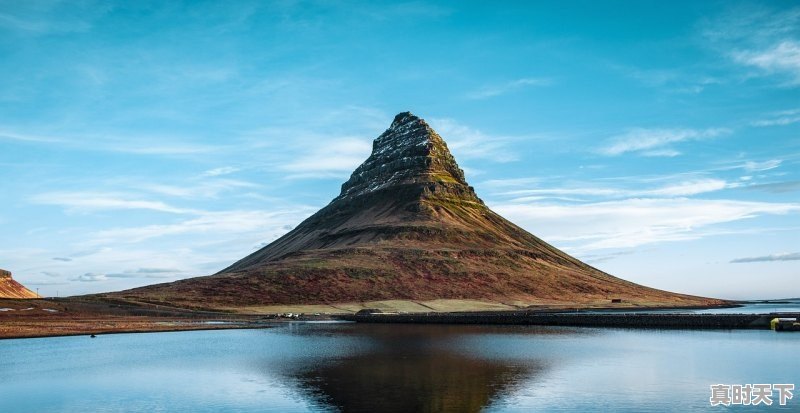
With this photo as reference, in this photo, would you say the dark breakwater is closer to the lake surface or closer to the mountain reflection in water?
the lake surface

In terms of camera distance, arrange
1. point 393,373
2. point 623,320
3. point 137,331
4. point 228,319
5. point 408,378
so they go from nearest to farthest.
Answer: point 408,378, point 393,373, point 137,331, point 623,320, point 228,319

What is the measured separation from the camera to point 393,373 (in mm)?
56000

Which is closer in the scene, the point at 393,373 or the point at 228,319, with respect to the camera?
the point at 393,373

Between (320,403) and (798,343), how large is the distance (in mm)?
64448

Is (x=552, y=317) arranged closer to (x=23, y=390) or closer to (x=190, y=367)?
(x=190, y=367)

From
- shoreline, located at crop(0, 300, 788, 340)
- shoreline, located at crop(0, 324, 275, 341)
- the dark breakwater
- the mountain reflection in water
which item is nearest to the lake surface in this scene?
the mountain reflection in water

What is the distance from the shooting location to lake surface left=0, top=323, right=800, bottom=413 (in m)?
43.5

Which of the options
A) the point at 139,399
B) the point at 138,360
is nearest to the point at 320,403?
the point at 139,399

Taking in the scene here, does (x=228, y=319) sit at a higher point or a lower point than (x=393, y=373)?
higher

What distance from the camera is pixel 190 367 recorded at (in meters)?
63.8

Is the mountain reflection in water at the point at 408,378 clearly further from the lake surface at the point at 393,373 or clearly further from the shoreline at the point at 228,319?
the shoreline at the point at 228,319

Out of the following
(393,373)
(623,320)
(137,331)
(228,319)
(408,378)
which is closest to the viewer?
(408,378)

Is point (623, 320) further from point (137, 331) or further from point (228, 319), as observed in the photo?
point (228, 319)

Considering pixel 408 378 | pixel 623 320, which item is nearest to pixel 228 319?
pixel 623 320
